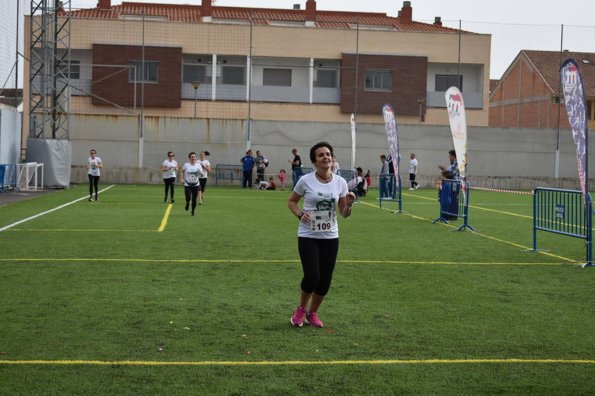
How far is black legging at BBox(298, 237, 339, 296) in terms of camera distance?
9.01 m

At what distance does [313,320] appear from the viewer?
909 cm

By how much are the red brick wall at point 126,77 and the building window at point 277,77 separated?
485 cm

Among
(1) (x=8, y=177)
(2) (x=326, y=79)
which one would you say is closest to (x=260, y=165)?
(1) (x=8, y=177)

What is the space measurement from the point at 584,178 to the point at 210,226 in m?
9.26

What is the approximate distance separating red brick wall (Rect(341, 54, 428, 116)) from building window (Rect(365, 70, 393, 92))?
8.6 inches

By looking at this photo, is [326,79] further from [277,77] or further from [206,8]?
[206,8]

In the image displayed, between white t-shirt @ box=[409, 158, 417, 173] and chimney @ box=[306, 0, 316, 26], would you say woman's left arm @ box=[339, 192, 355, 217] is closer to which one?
white t-shirt @ box=[409, 158, 417, 173]

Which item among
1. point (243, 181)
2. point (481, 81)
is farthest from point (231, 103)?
point (481, 81)

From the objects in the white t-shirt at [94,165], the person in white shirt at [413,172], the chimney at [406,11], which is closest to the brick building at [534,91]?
the chimney at [406,11]

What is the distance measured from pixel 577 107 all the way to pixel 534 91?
4627 centimetres

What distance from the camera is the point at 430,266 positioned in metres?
14.2

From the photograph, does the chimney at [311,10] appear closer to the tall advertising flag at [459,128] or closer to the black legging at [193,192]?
the black legging at [193,192]

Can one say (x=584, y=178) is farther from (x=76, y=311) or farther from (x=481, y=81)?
(x=481, y=81)

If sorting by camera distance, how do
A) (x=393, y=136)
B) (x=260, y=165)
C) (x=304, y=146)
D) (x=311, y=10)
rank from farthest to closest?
(x=311, y=10) < (x=304, y=146) < (x=260, y=165) < (x=393, y=136)
